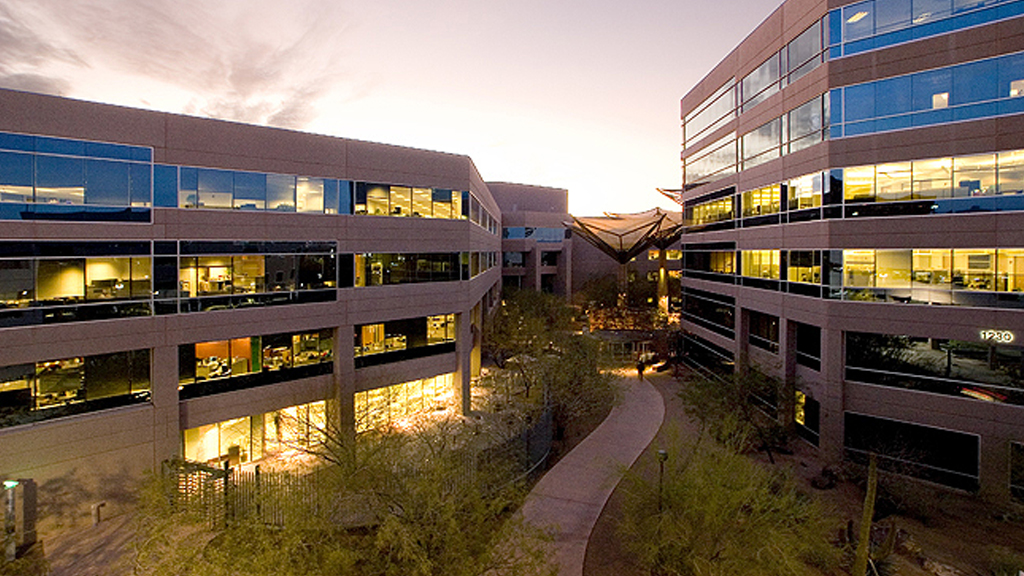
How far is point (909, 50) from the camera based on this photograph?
824 inches

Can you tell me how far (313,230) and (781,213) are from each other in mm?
23803

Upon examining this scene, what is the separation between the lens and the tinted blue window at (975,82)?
757 inches

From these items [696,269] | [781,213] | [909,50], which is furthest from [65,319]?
[696,269]

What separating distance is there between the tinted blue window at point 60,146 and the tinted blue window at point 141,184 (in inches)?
58.6

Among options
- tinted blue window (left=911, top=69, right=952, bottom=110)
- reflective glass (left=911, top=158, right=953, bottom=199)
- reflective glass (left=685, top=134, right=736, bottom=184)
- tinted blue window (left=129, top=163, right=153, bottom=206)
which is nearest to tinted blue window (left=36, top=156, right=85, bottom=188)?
tinted blue window (left=129, top=163, right=153, bottom=206)

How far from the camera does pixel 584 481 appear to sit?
20188 mm

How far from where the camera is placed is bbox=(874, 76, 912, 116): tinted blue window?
2102cm

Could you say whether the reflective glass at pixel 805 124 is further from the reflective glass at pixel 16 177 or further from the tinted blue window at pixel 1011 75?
the reflective glass at pixel 16 177

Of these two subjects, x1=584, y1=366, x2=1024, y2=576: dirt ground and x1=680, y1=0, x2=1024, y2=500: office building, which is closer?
x1=584, y1=366, x2=1024, y2=576: dirt ground

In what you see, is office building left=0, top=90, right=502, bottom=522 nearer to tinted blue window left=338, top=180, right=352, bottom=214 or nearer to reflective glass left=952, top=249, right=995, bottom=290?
tinted blue window left=338, top=180, right=352, bottom=214

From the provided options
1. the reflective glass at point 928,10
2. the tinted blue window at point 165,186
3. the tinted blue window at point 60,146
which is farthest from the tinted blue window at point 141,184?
the reflective glass at point 928,10

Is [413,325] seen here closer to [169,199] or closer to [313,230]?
[313,230]

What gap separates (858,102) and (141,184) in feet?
95.2

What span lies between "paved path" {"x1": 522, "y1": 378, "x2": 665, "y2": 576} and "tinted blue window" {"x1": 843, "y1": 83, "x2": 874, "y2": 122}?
56.9ft
